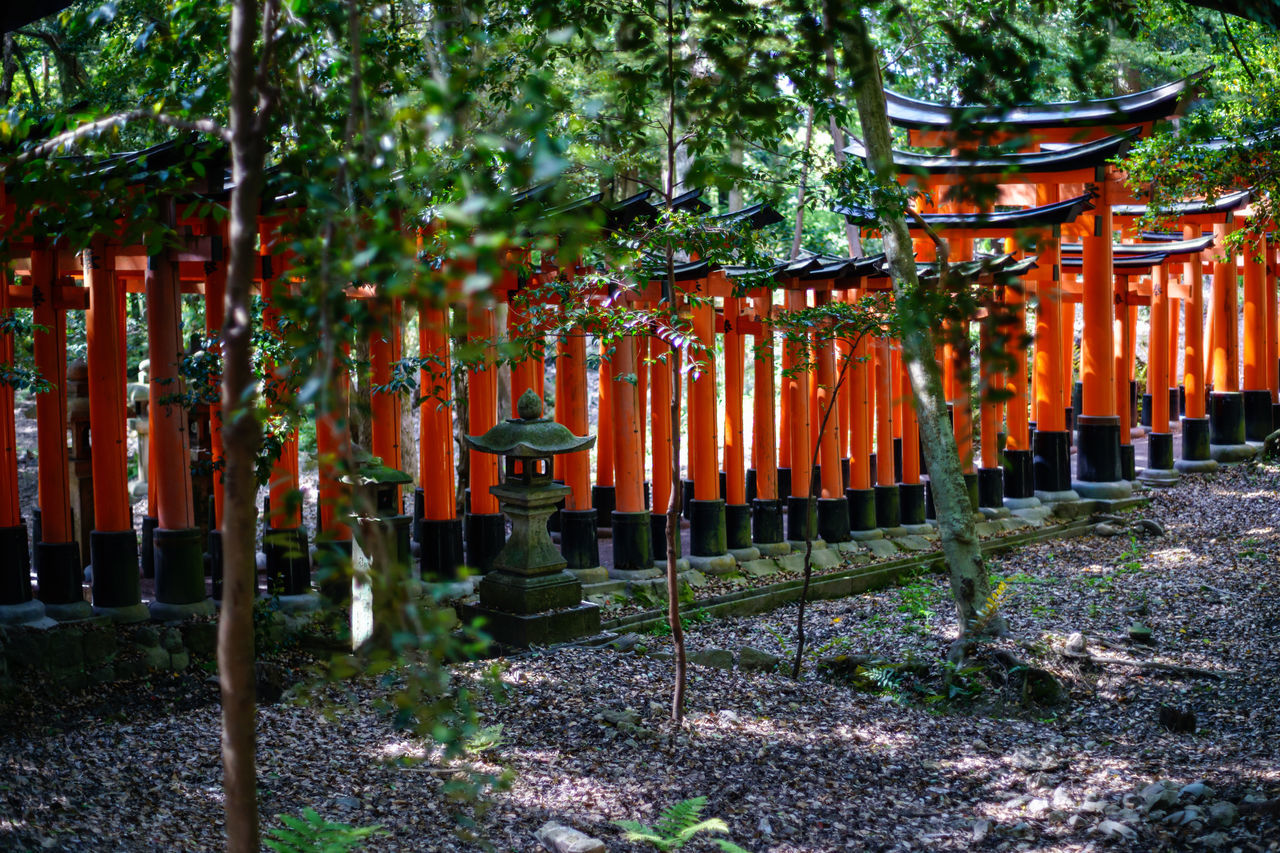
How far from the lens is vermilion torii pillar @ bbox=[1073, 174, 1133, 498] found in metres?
13.0

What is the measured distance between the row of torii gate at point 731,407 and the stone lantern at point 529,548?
Result: 68 centimetres

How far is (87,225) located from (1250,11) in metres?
3.99

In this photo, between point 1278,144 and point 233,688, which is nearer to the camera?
point 233,688

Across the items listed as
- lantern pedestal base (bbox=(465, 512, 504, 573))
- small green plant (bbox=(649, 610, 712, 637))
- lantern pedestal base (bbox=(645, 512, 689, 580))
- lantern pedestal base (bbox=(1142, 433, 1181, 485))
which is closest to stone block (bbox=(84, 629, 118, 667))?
lantern pedestal base (bbox=(465, 512, 504, 573))

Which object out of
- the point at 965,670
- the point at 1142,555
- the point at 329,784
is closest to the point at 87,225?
the point at 329,784

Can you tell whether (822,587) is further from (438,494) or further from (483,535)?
(438,494)

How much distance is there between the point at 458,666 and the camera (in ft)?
22.9

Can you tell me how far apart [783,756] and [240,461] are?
4.12 metres

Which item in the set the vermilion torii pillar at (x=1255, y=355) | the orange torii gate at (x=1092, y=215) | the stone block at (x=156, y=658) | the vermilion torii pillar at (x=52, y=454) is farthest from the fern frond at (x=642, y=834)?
the vermilion torii pillar at (x=1255, y=355)

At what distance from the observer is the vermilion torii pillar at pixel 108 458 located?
7801 mm

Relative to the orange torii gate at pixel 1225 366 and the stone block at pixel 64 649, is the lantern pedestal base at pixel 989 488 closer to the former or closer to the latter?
the orange torii gate at pixel 1225 366

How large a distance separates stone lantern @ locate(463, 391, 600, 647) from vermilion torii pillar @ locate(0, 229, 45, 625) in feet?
10.1

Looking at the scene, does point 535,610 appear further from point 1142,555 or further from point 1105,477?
point 1105,477

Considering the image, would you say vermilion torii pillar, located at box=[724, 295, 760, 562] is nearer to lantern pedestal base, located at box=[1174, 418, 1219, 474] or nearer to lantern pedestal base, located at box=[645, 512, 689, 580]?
lantern pedestal base, located at box=[645, 512, 689, 580]
